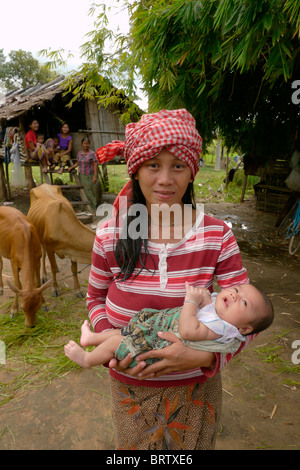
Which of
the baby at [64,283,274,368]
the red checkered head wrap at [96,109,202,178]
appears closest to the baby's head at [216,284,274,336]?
the baby at [64,283,274,368]

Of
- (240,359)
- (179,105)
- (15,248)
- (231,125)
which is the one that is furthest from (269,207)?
(15,248)

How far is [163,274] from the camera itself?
134cm

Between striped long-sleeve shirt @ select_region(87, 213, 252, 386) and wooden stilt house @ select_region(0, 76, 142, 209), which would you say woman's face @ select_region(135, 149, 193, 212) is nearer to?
striped long-sleeve shirt @ select_region(87, 213, 252, 386)

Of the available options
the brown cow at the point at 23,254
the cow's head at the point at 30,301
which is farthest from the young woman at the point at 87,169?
the cow's head at the point at 30,301

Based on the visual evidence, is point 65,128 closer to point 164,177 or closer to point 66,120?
point 66,120

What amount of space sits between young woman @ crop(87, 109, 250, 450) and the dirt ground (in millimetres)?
1395

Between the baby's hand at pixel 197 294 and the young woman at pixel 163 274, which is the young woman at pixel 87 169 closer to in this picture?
the young woman at pixel 163 274

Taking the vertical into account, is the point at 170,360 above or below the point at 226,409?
above

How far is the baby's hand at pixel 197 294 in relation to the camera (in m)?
1.28

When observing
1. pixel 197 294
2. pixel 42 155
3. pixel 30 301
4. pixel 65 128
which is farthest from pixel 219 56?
pixel 65 128

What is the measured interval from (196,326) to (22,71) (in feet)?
105

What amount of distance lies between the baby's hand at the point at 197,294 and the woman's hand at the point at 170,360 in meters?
0.17

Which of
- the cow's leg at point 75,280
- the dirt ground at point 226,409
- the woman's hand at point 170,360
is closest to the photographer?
the woman's hand at point 170,360

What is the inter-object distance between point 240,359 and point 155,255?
9.27 ft
